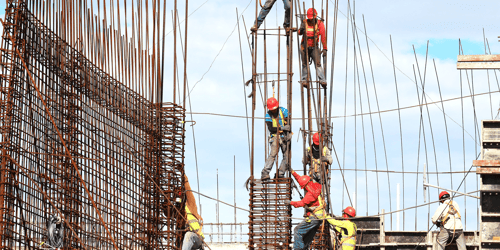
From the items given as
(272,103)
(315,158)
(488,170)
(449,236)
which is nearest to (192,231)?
(272,103)

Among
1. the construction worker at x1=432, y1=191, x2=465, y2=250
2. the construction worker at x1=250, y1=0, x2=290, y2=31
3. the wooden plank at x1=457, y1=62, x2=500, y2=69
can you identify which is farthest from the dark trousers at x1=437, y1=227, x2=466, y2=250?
the construction worker at x1=250, y1=0, x2=290, y2=31

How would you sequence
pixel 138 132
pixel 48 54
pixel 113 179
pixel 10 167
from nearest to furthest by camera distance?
pixel 10 167 < pixel 48 54 < pixel 113 179 < pixel 138 132

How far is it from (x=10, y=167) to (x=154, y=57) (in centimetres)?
516

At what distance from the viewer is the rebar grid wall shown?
14.0 metres

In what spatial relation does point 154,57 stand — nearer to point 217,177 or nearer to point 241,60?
point 241,60

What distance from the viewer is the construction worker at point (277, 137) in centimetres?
1745

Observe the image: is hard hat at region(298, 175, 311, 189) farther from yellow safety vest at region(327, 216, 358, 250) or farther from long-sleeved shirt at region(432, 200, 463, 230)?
long-sleeved shirt at region(432, 200, 463, 230)

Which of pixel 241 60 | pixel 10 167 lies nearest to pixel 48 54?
pixel 10 167

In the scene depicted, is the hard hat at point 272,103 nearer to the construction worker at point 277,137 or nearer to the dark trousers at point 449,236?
the construction worker at point 277,137

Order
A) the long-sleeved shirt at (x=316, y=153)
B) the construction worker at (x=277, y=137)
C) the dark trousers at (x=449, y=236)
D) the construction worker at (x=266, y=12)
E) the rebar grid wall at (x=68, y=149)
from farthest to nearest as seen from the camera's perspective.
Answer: the long-sleeved shirt at (x=316, y=153) → the construction worker at (x=266, y=12) → the construction worker at (x=277, y=137) → the dark trousers at (x=449, y=236) → the rebar grid wall at (x=68, y=149)

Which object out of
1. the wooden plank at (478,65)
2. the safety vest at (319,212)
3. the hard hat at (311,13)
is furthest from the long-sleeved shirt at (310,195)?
the hard hat at (311,13)

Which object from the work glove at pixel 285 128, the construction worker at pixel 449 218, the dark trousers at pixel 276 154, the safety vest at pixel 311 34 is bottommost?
the construction worker at pixel 449 218

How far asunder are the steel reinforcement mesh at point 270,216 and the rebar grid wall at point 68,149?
2169 mm

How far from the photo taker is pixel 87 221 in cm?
1527
